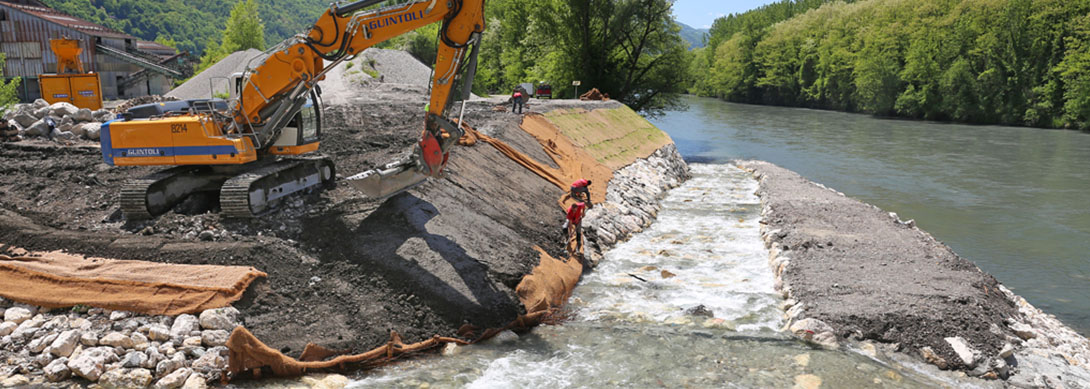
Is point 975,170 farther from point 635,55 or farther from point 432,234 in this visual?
point 432,234

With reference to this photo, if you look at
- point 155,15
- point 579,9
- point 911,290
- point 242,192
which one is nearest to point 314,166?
point 242,192

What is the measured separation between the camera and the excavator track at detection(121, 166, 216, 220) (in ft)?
40.2

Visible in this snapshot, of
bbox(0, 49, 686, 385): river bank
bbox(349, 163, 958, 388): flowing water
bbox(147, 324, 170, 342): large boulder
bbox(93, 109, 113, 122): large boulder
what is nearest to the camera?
bbox(147, 324, 170, 342): large boulder

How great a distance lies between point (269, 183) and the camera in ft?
42.5

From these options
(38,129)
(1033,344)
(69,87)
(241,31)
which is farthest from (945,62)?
(38,129)

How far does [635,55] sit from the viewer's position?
44594mm

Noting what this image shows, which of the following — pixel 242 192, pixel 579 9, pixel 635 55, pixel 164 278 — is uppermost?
pixel 579 9

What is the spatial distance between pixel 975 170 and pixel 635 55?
65.9ft

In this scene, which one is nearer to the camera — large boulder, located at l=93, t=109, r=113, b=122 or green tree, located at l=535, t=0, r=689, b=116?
large boulder, located at l=93, t=109, r=113, b=122

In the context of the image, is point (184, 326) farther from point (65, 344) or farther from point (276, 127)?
point (276, 127)

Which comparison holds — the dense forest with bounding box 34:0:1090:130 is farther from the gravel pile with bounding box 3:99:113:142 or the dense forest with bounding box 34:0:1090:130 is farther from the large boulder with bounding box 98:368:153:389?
the large boulder with bounding box 98:368:153:389

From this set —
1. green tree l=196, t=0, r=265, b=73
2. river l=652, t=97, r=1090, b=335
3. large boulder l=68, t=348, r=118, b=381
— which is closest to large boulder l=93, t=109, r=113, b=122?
large boulder l=68, t=348, r=118, b=381

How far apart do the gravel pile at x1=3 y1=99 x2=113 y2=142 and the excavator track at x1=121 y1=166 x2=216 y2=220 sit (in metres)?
9.33

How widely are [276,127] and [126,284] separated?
418 centimetres
